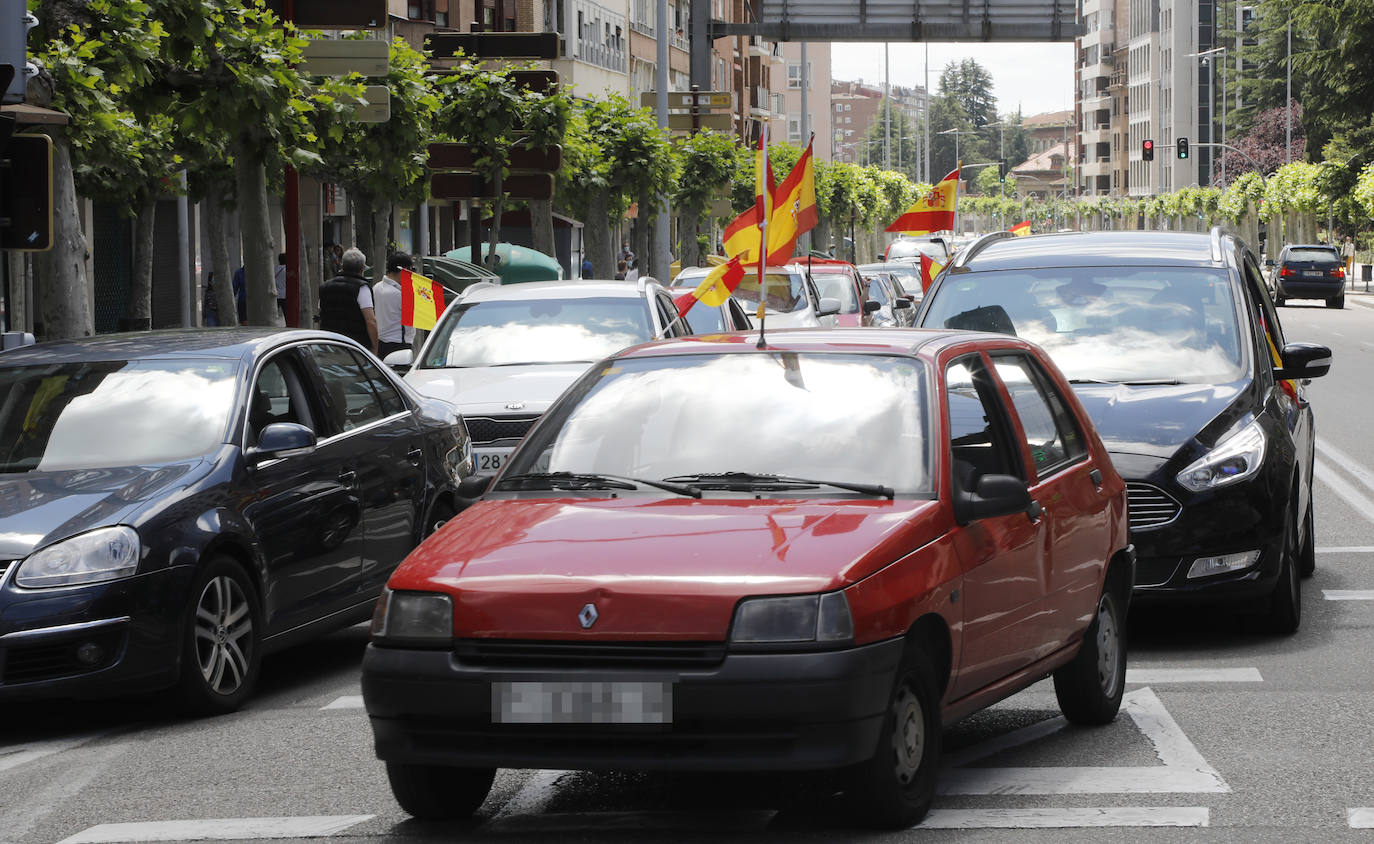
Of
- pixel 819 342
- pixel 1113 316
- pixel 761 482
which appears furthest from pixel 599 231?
pixel 761 482

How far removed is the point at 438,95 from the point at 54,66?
51.4 ft

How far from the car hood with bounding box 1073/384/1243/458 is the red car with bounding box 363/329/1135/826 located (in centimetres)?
200

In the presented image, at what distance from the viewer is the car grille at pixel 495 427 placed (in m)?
13.4

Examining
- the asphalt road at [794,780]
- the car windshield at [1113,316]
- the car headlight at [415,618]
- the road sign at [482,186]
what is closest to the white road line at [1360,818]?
the asphalt road at [794,780]

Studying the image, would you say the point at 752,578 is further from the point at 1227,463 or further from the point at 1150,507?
the point at 1227,463

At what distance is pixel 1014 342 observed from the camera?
25.3 feet

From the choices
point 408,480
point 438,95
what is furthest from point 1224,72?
point 408,480

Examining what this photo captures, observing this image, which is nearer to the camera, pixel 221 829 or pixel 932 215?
pixel 221 829

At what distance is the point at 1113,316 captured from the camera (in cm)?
1080

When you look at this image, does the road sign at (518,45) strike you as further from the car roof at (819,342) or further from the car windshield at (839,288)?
the car roof at (819,342)

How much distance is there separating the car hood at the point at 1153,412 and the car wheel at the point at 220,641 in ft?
12.2

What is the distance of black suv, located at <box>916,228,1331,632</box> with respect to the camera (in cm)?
930

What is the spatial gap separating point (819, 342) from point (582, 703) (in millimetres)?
1914

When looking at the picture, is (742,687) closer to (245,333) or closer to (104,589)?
(104,589)
